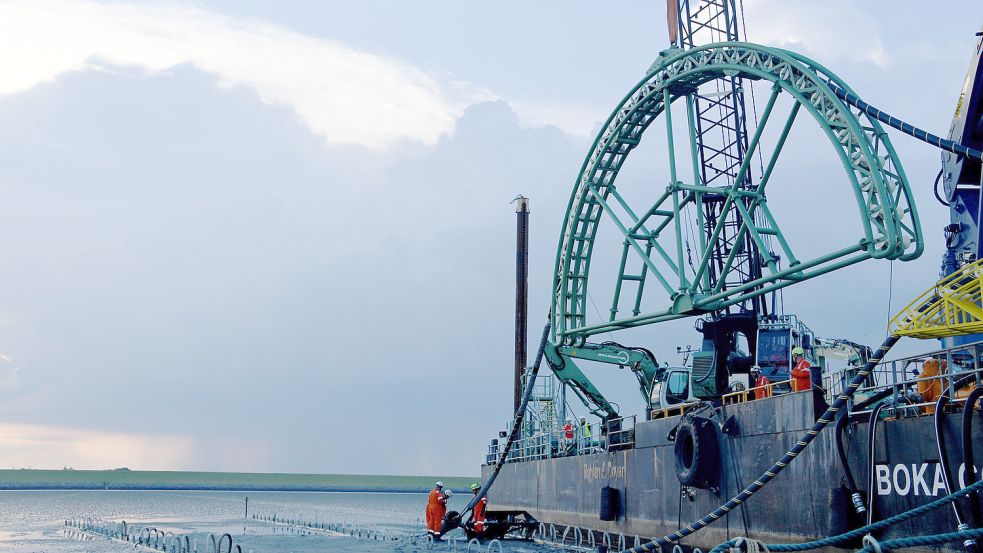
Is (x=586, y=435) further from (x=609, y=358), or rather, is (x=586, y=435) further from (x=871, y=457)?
(x=871, y=457)

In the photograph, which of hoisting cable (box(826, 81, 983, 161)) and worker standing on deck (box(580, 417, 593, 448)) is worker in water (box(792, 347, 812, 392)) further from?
worker standing on deck (box(580, 417, 593, 448))

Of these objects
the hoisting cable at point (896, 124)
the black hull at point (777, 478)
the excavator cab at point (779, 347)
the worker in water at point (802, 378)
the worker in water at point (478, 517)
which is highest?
the hoisting cable at point (896, 124)

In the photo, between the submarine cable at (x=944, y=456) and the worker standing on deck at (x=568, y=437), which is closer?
the submarine cable at (x=944, y=456)

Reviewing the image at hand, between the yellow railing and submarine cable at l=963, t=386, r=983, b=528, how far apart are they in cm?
313

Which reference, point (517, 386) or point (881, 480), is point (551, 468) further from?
point (881, 480)

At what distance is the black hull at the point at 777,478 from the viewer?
51.2 feet

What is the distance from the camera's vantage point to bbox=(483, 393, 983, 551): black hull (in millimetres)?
15602

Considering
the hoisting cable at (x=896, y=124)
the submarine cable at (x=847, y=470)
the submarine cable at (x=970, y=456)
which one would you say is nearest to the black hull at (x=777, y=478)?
the submarine cable at (x=847, y=470)

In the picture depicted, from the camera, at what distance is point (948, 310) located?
17.7 m

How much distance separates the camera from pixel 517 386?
179 feet

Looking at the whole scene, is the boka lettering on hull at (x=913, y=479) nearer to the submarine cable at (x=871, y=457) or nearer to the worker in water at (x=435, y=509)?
the submarine cable at (x=871, y=457)

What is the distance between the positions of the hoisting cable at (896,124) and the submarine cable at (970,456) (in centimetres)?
858

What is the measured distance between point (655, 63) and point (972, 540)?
67.6 feet

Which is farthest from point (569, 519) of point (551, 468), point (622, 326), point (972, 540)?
point (972, 540)
